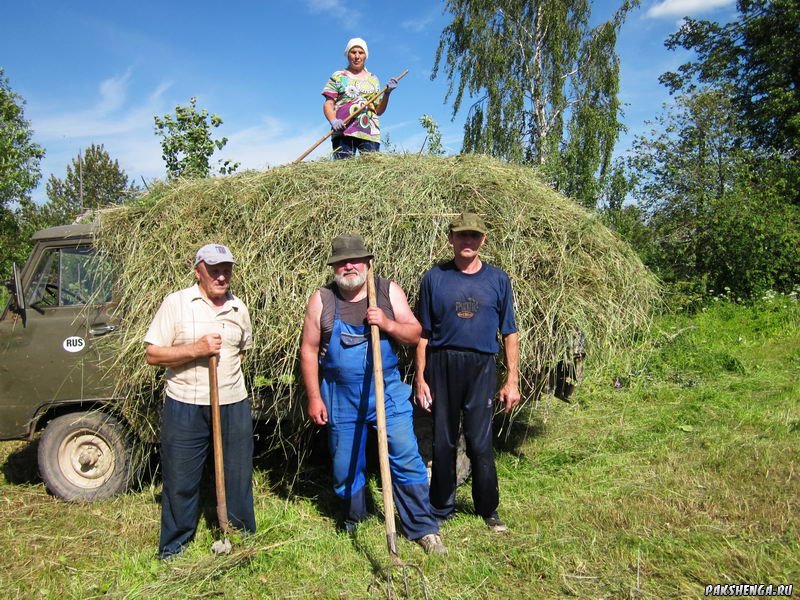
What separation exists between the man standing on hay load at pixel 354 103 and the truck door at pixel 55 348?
2.58 m

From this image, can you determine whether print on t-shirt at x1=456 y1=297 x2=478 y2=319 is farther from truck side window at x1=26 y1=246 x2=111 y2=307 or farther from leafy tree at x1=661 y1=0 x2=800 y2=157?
leafy tree at x1=661 y1=0 x2=800 y2=157

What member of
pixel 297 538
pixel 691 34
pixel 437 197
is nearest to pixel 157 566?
pixel 297 538

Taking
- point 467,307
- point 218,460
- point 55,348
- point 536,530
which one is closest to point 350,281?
point 467,307

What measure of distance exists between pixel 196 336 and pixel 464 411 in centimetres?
167

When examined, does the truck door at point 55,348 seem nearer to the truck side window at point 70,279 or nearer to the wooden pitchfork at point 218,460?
the truck side window at point 70,279

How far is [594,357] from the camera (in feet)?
13.4

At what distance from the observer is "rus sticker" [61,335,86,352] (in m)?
4.35

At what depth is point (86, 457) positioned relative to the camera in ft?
14.7

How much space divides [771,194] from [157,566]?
43.8ft

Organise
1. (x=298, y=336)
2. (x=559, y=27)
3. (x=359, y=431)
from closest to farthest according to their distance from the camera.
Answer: (x=359, y=431)
(x=298, y=336)
(x=559, y=27)

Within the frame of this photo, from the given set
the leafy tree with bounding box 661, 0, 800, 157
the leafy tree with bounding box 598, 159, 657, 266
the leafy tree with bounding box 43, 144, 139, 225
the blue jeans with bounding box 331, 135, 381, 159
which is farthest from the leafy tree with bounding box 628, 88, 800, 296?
the leafy tree with bounding box 43, 144, 139, 225

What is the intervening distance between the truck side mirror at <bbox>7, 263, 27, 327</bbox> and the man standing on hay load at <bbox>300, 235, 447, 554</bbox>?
94.7 inches

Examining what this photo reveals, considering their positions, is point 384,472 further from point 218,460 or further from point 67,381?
point 67,381

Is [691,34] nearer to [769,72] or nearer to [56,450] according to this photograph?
[769,72]
